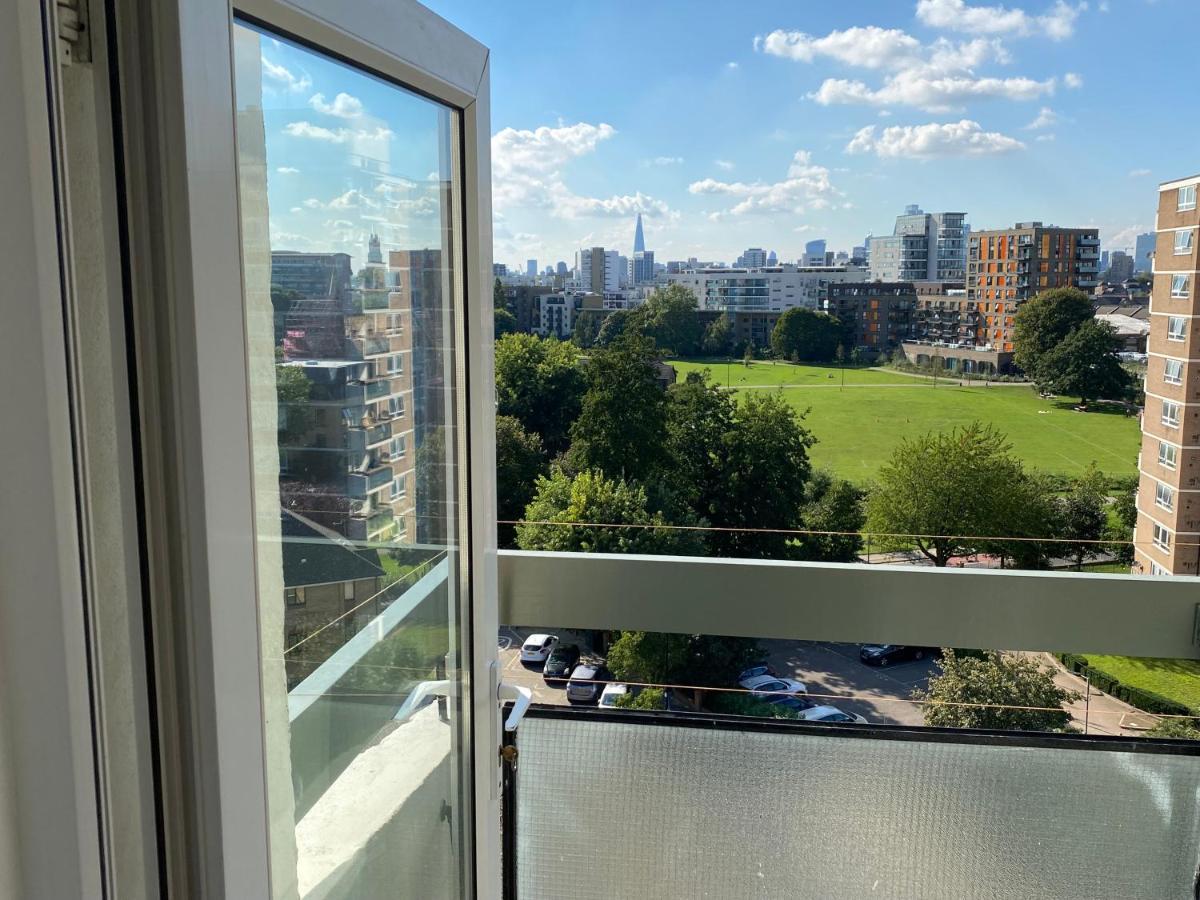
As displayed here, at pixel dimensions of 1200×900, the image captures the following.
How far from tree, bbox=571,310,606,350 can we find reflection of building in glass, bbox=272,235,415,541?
415 centimetres

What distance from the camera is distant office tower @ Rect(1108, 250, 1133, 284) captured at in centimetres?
541

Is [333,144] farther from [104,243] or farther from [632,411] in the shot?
[632,411]

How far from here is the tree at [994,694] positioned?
7.27 feet

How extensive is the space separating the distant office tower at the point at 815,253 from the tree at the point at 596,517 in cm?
254

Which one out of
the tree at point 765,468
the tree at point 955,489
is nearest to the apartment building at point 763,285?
the tree at point 765,468

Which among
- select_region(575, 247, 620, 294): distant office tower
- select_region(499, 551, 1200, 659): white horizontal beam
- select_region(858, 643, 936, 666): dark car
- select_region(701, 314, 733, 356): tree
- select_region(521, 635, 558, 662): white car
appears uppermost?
select_region(575, 247, 620, 294): distant office tower

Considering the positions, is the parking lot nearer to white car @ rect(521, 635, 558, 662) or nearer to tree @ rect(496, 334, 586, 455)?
white car @ rect(521, 635, 558, 662)

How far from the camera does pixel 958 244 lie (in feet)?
23.2

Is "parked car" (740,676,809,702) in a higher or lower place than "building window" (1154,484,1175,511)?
lower

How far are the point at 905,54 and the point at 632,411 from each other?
7.83m

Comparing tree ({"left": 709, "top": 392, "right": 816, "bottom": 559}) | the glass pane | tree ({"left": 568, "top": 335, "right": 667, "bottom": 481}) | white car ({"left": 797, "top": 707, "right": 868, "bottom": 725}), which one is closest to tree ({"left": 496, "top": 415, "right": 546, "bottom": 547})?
tree ({"left": 568, "top": 335, "right": 667, "bottom": 481})

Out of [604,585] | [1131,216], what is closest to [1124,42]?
[1131,216]

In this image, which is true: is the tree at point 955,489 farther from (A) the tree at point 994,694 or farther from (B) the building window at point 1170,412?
(B) the building window at point 1170,412

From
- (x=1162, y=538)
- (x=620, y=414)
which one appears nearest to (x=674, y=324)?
(x=620, y=414)
